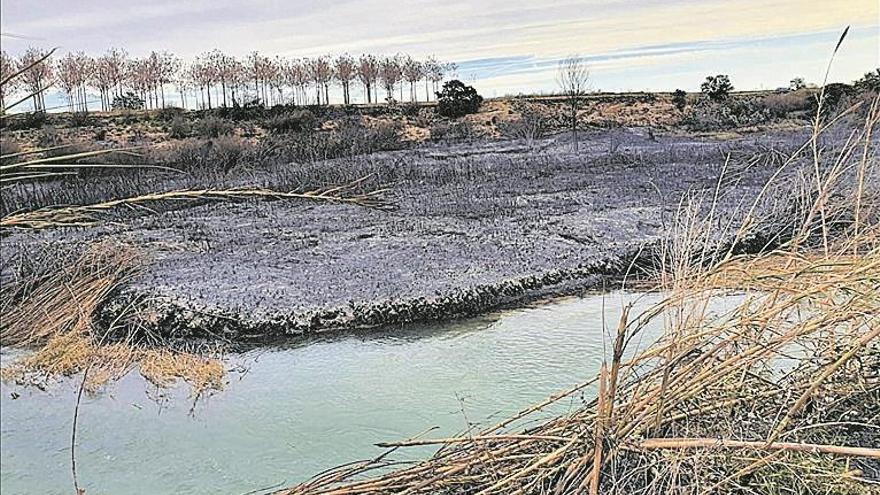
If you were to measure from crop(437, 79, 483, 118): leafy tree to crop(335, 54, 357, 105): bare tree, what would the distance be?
5.38 feet

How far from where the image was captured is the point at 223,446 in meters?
3.18

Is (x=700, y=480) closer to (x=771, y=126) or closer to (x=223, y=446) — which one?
(x=223, y=446)

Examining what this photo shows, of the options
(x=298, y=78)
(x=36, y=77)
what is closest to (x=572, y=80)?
(x=298, y=78)

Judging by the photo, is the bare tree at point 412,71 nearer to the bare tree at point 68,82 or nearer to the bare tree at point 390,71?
the bare tree at point 390,71

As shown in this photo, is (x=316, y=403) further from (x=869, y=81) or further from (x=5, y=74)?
(x=869, y=81)

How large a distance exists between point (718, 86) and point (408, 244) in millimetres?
10576

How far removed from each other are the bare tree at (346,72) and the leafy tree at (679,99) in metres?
6.01

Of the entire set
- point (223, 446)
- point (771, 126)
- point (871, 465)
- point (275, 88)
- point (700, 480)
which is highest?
point (275, 88)

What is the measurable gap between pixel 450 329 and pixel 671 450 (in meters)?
2.79

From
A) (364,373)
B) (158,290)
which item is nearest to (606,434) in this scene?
(364,373)

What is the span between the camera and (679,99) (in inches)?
579

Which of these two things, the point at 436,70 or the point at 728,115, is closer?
the point at 728,115

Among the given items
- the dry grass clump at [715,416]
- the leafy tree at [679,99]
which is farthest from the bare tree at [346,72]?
the dry grass clump at [715,416]

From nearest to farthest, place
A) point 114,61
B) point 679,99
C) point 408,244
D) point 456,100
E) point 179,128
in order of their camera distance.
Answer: point 114,61 → point 408,244 → point 179,128 → point 456,100 → point 679,99
